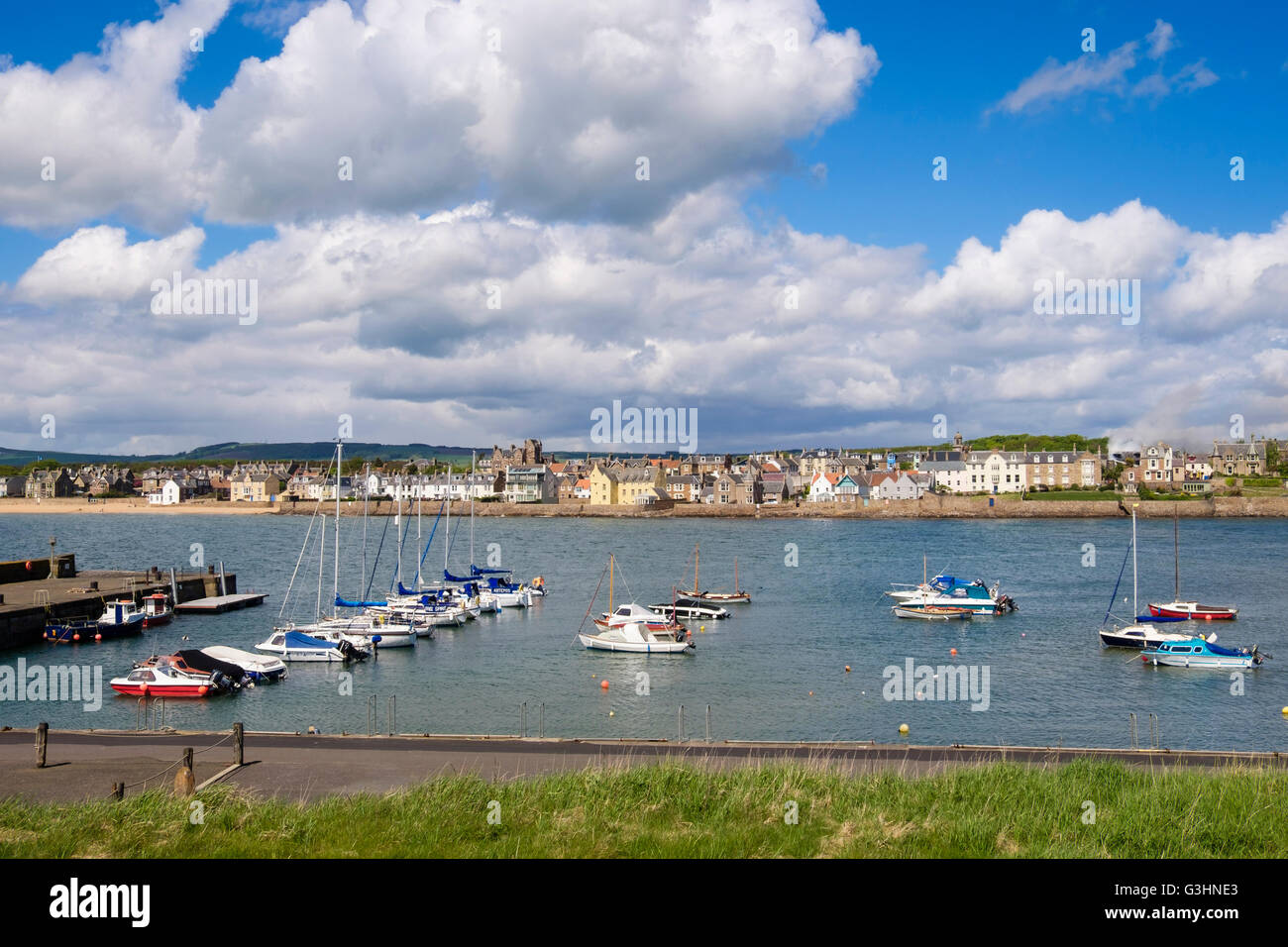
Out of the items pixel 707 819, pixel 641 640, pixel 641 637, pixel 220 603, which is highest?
pixel 707 819

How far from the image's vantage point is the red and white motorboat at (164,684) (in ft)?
101

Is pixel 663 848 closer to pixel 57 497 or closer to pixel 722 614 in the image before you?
pixel 722 614

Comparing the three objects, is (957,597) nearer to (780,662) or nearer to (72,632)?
(780,662)

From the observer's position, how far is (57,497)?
19788 centimetres

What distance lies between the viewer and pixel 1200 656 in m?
37.1

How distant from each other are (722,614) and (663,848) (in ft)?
132

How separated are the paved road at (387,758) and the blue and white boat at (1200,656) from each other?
21215 mm

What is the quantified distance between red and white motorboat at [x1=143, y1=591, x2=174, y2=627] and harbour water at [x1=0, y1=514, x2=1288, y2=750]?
968mm

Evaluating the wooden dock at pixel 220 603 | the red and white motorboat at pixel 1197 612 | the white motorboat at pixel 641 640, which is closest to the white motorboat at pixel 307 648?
the white motorboat at pixel 641 640

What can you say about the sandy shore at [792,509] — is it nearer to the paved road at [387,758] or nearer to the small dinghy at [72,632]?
the small dinghy at [72,632]

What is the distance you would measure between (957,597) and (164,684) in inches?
1590

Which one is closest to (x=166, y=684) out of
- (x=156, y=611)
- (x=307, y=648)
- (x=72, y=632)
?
(x=307, y=648)

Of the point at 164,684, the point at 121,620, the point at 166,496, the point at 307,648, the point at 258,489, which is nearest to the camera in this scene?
the point at 164,684
